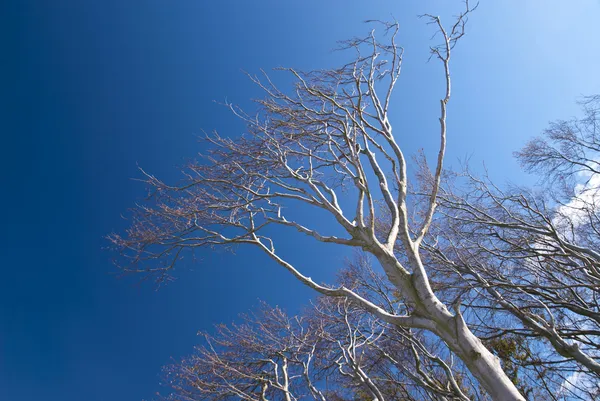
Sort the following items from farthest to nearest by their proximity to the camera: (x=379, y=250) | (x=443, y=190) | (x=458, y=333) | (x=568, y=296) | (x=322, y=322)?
1. (x=322, y=322)
2. (x=443, y=190)
3. (x=568, y=296)
4. (x=379, y=250)
5. (x=458, y=333)

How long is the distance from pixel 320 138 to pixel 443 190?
2.33m

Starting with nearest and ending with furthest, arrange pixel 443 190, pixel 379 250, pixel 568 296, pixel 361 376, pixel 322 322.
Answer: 1. pixel 379 250
2. pixel 361 376
3. pixel 568 296
4. pixel 443 190
5. pixel 322 322

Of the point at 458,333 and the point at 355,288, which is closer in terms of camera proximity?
the point at 458,333

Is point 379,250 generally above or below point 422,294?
above

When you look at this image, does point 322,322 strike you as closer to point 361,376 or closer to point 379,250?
point 361,376

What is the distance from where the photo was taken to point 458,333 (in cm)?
285

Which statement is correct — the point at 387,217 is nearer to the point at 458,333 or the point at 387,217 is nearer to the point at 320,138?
the point at 320,138

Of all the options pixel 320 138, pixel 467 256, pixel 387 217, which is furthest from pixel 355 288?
pixel 320 138

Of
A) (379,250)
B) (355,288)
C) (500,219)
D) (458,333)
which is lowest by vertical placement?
(458,333)

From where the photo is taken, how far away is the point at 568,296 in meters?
5.44

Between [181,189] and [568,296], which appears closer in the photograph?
[181,189]

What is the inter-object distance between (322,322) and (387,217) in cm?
248

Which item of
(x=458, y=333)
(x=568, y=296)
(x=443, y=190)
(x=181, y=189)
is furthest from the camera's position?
(x=443, y=190)

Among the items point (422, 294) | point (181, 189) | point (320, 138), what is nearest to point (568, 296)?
point (422, 294)
